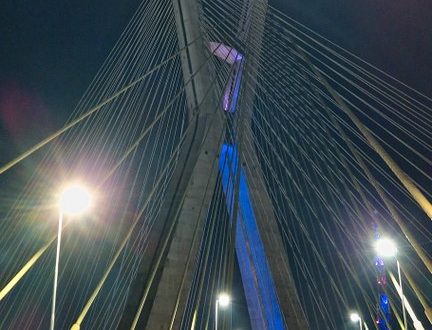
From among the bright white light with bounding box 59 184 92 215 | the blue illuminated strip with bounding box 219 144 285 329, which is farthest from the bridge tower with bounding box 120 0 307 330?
the bright white light with bounding box 59 184 92 215

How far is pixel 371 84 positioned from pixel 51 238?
499cm

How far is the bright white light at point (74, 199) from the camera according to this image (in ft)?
23.0

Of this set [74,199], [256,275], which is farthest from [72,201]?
[256,275]

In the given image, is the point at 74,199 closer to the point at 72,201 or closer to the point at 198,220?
the point at 72,201

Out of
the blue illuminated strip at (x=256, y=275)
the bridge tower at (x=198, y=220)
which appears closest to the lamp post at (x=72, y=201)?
the bridge tower at (x=198, y=220)

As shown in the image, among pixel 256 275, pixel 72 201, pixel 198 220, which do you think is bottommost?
pixel 198 220

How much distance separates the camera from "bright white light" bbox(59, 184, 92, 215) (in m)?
7.03

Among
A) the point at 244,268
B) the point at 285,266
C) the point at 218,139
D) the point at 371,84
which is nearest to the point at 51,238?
the point at 218,139

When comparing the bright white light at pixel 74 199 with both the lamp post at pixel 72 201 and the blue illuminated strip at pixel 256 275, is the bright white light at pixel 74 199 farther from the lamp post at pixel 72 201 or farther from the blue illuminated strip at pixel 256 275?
the blue illuminated strip at pixel 256 275

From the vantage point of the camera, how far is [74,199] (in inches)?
283

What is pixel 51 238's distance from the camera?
4930 mm

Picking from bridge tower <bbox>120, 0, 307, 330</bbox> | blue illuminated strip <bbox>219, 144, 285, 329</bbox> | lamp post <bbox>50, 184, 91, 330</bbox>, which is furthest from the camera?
blue illuminated strip <bbox>219, 144, 285, 329</bbox>

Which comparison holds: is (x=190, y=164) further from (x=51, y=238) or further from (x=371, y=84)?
(x=371, y=84)

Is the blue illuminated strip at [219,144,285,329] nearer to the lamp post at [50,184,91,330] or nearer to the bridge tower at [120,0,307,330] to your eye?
the bridge tower at [120,0,307,330]
